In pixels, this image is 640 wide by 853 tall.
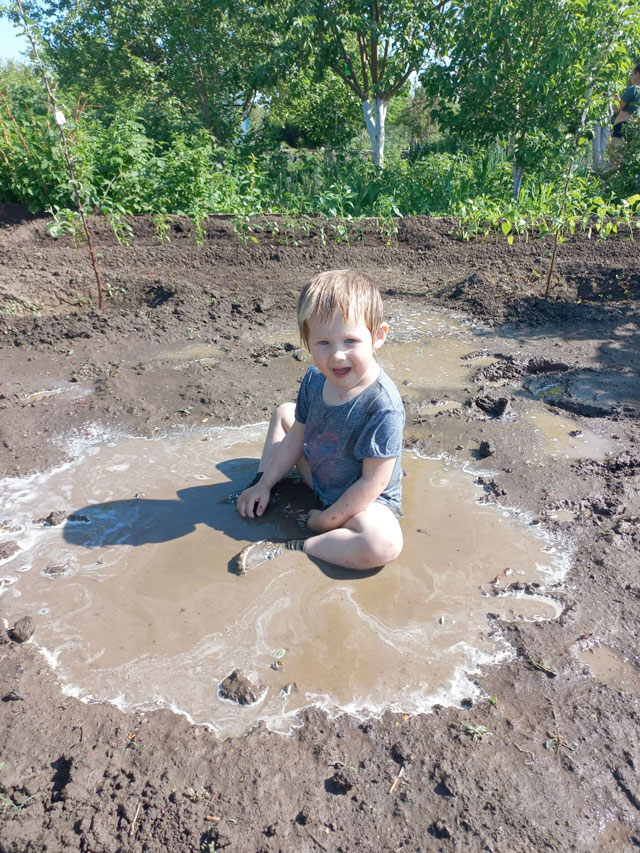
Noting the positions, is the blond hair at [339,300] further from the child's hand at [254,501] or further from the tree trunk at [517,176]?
the tree trunk at [517,176]

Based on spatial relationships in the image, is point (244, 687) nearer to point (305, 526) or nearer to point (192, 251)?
point (305, 526)

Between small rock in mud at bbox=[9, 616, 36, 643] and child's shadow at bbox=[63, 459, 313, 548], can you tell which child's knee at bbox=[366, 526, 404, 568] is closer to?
child's shadow at bbox=[63, 459, 313, 548]

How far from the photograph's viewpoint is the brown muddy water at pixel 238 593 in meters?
2.02

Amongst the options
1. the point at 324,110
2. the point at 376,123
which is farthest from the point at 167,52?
the point at 376,123

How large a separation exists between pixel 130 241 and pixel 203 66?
36.8ft

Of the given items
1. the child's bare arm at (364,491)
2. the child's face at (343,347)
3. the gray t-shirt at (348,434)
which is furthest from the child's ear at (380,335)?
the child's bare arm at (364,491)

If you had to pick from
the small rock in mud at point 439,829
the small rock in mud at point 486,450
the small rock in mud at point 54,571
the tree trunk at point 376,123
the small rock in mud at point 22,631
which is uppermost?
the tree trunk at point 376,123

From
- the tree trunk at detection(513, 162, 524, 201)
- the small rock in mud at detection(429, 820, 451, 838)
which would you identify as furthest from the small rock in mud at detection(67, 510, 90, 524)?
the tree trunk at detection(513, 162, 524, 201)

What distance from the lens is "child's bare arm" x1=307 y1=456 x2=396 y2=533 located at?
2.45 m

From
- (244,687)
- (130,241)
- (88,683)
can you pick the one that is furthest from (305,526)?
(130,241)

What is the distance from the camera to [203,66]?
50.6ft

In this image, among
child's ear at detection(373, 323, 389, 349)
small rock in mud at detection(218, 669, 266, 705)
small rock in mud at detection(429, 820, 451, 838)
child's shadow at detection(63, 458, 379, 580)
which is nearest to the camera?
small rock in mud at detection(429, 820, 451, 838)

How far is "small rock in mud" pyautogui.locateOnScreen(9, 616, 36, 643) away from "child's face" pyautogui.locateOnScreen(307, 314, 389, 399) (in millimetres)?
1516

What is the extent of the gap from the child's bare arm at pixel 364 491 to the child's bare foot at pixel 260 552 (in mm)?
222
